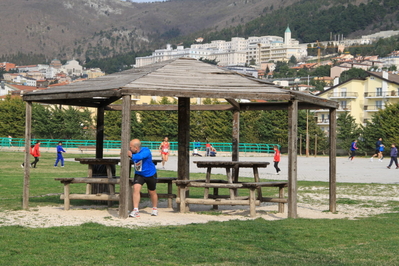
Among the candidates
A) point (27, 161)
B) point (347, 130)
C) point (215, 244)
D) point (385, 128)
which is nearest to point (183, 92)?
point (215, 244)

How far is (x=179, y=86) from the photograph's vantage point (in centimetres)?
1231

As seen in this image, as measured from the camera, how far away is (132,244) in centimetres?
894

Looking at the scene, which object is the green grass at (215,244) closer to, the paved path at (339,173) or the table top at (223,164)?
the table top at (223,164)

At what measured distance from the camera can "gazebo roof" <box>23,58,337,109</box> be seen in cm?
1203

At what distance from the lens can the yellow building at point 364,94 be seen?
99.2 meters

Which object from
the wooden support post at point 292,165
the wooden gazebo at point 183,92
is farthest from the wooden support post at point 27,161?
the wooden support post at point 292,165

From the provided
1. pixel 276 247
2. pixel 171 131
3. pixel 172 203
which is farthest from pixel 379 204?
pixel 171 131

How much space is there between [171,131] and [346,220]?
6106 cm

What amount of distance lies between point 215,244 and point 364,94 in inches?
3818

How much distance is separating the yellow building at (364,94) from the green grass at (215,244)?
90838 mm

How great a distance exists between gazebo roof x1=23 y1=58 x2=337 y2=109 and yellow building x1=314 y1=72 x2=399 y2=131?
291ft

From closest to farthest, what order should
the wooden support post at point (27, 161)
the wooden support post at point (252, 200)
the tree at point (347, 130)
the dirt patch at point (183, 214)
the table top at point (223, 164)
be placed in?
the dirt patch at point (183, 214) < the wooden support post at point (252, 200) < the table top at point (223, 164) < the wooden support post at point (27, 161) < the tree at point (347, 130)

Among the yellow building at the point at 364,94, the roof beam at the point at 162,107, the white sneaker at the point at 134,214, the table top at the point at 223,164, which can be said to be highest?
the yellow building at the point at 364,94

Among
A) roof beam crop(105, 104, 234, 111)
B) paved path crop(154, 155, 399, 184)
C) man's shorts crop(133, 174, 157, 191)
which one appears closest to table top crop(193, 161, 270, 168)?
man's shorts crop(133, 174, 157, 191)
